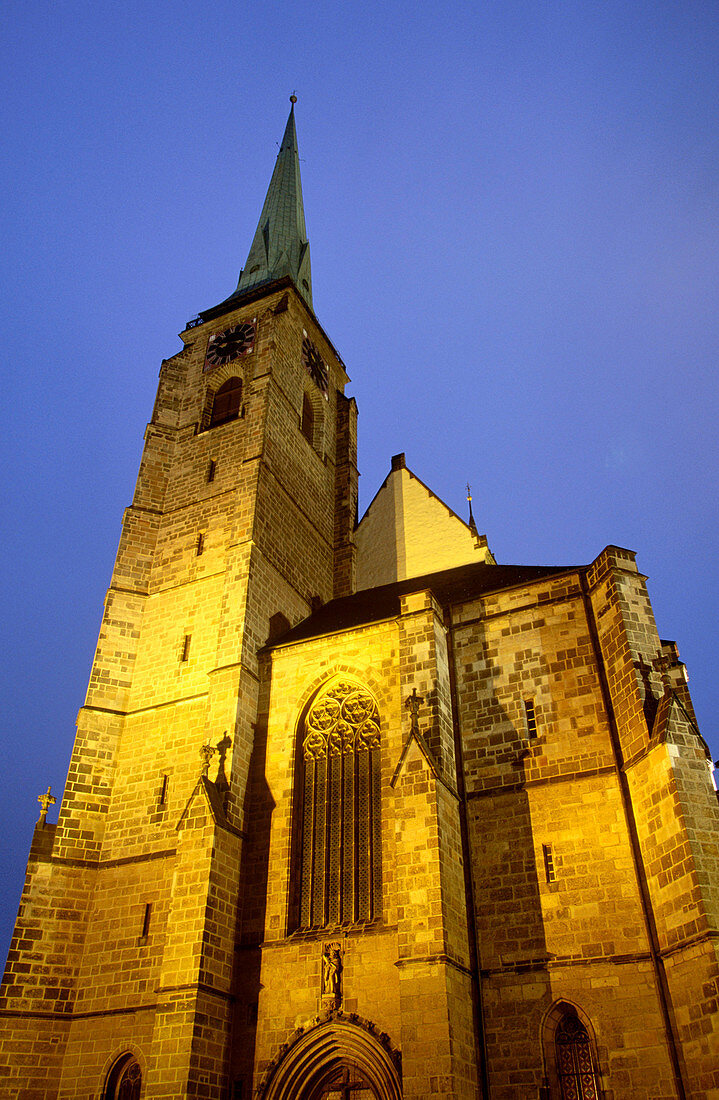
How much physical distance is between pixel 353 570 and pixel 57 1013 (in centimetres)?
1162

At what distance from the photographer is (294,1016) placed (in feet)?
38.0

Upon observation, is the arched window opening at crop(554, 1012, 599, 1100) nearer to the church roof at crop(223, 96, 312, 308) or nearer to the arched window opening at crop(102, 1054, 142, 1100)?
the arched window opening at crop(102, 1054, 142, 1100)

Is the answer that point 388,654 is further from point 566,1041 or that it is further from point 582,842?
point 566,1041

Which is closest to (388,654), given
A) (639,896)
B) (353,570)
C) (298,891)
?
(298,891)

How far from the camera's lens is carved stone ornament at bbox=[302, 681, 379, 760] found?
13969 mm

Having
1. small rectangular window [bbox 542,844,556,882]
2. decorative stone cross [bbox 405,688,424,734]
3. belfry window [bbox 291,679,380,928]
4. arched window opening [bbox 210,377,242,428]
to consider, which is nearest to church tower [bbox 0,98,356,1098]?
arched window opening [bbox 210,377,242,428]

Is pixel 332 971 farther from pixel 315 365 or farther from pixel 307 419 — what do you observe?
pixel 315 365

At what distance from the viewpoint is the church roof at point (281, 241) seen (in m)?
27.2

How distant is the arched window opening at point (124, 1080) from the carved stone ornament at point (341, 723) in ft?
17.2

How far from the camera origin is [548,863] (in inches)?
451

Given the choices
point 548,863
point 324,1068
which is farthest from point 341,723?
point 324,1068

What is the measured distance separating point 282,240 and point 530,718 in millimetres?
21564

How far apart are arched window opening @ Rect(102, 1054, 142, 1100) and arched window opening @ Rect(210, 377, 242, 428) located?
A: 13593mm

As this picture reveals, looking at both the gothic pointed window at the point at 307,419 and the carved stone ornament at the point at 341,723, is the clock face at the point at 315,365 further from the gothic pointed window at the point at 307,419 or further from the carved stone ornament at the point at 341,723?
the carved stone ornament at the point at 341,723
